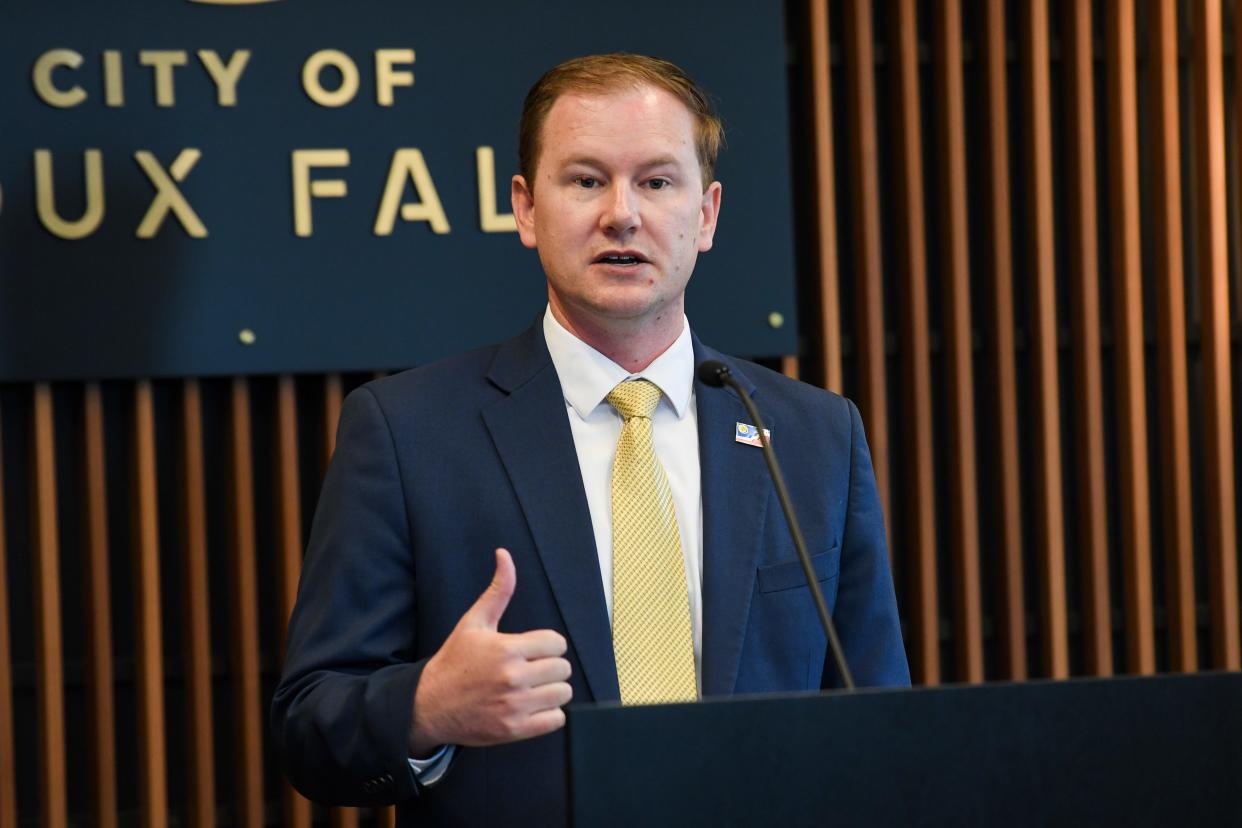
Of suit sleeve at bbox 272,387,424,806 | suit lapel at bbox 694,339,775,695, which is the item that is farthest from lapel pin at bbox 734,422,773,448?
suit sleeve at bbox 272,387,424,806

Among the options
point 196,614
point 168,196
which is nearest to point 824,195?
point 168,196

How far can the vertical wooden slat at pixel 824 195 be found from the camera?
10.5 ft

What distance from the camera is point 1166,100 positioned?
3.39m

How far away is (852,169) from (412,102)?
0.98 meters

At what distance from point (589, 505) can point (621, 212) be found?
1.17 feet

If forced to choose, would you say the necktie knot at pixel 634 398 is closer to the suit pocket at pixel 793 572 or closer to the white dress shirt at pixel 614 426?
→ the white dress shirt at pixel 614 426

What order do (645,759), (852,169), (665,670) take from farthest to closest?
(852,169)
(665,670)
(645,759)

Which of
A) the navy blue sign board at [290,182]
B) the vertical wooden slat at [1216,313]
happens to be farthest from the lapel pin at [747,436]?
the vertical wooden slat at [1216,313]

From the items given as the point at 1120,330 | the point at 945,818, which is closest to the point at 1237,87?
the point at 1120,330

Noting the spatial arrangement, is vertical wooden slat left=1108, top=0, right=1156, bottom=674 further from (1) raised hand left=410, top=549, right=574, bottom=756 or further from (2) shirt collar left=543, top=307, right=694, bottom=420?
(1) raised hand left=410, top=549, right=574, bottom=756

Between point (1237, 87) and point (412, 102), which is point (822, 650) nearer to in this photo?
point (412, 102)

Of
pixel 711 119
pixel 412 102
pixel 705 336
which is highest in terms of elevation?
pixel 412 102

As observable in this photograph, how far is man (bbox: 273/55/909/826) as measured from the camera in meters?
1.71

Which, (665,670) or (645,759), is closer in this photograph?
(645,759)
